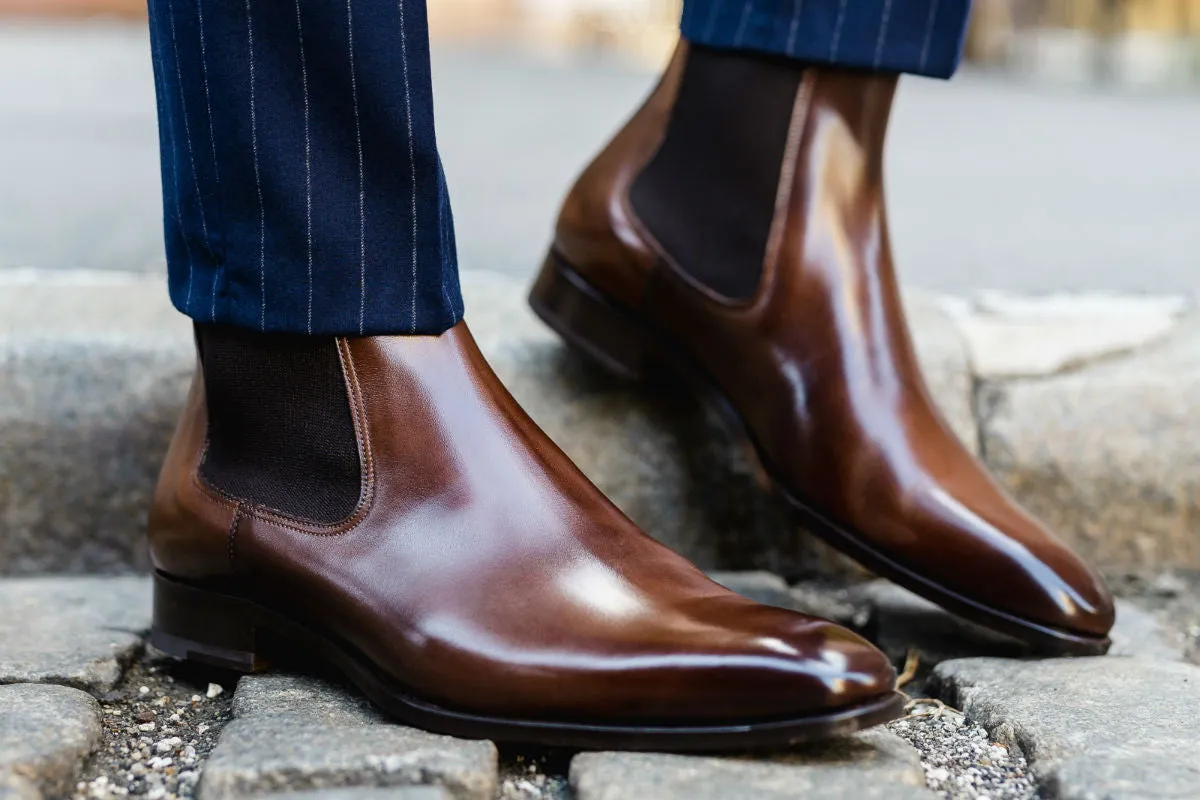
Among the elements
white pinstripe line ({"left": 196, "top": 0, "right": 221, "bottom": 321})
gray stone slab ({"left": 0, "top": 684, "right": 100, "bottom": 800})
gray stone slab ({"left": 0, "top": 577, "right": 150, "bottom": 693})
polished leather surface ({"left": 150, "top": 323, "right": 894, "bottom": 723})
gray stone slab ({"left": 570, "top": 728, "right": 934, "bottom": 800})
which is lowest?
gray stone slab ({"left": 0, "top": 577, "right": 150, "bottom": 693})

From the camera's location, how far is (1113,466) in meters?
1.11

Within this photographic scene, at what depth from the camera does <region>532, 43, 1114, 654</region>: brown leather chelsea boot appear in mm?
868

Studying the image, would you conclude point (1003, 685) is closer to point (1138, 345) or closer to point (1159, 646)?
point (1159, 646)

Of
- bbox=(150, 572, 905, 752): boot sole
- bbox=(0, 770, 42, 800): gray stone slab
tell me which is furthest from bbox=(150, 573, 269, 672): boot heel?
bbox=(0, 770, 42, 800): gray stone slab

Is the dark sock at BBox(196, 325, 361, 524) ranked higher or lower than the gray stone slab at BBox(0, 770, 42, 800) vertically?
higher

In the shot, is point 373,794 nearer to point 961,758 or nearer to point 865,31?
point 961,758

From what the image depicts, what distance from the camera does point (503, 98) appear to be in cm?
402

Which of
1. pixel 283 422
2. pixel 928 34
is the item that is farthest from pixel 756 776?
pixel 928 34

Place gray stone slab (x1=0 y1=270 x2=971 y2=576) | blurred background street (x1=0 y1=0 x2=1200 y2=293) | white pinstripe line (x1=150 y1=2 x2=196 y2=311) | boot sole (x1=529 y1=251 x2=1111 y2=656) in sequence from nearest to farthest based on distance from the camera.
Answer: white pinstripe line (x1=150 y1=2 x2=196 y2=311) < boot sole (x1=529 y1=251 x2=1111 y2=656) < gray stone slab (x1=0 y1=270 x2=971 y2=576) < blurred background street (x1=0 y1=0 x2=1200 y2=293)

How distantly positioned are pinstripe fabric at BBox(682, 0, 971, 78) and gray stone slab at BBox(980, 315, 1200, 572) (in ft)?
1.10

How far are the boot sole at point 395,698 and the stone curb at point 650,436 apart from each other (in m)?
0.27

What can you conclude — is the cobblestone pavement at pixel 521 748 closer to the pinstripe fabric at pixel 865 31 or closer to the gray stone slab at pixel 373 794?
the gray stone slab at pixel 373 794

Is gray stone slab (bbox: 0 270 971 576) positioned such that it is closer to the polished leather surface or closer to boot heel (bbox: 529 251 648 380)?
boot heel (bbox: 529 251 648 380)

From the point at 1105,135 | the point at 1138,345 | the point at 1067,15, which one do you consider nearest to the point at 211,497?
the point at 1138,345
